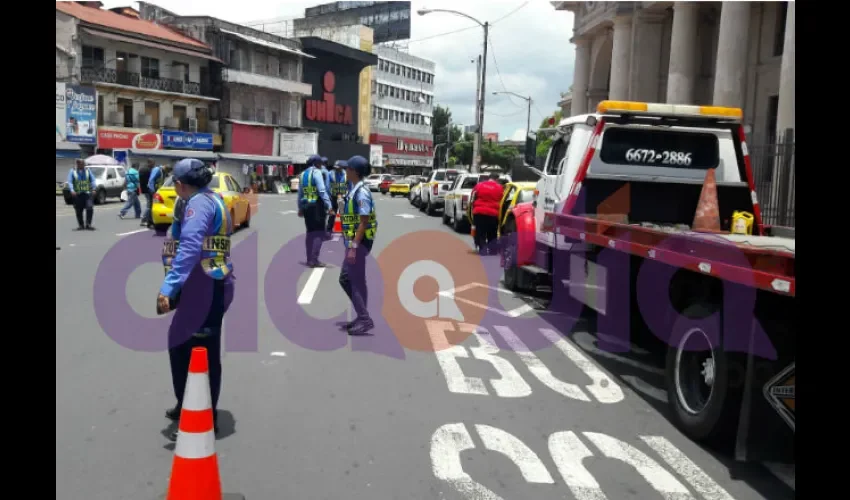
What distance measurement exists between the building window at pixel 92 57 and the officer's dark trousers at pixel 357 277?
4520 cm

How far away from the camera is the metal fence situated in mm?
12547

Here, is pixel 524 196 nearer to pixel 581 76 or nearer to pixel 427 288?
pixel 427 288

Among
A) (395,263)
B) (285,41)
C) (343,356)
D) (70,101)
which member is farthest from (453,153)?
(343,356)

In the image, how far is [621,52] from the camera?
2597 centimetres

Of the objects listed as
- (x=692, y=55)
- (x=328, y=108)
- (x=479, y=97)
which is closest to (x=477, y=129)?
(x=479, y=97)

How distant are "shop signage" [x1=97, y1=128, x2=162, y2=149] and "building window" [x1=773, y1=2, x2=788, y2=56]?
1533 inches

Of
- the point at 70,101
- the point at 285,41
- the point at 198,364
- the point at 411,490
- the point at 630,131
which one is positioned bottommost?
the point at 411,490

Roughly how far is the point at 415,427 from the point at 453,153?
107999 millimetres

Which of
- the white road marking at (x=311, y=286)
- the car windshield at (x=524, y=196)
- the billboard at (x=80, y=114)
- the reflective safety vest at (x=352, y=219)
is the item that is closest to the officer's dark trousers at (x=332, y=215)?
the white road marking at (x=311, y=286)

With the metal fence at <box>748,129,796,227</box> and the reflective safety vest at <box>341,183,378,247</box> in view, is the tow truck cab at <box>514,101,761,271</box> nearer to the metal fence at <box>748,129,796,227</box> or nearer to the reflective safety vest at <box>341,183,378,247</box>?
the reflective safety vest at <box>341,183,378,247</box>

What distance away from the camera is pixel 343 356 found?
7.02m

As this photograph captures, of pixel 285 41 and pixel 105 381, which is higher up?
pixel 285 41

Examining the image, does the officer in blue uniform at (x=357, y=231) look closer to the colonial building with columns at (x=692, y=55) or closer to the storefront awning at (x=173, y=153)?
the colonial building with columns at (x=692, y=55)
